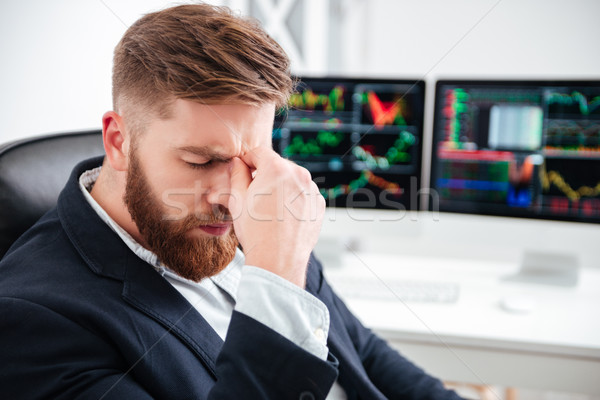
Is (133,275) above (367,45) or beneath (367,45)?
beneath

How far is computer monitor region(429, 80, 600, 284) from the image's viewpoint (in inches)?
65.9

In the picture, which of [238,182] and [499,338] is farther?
[499,338]

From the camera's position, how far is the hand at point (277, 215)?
79 cm

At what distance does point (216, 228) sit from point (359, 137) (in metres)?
0.98

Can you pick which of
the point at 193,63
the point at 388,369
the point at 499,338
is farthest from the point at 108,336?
the point at 499,338

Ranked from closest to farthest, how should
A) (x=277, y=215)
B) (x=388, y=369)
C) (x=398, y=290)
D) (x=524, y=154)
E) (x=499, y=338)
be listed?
(x=277, y=215) < (x=388, y=369) < (x=499, y=338) < (x=398, y=290) < (x=524, y=154)

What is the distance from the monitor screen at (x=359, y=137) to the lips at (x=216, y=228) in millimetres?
877

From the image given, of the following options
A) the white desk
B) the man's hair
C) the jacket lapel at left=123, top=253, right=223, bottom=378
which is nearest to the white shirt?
the jacket lapel at left=123, top=253, right=223, bottom=378

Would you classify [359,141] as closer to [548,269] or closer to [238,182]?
[548,269]

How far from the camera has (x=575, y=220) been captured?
169cm

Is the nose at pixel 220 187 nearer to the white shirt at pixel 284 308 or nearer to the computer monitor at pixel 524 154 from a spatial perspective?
the white shirt at pixel 284 308

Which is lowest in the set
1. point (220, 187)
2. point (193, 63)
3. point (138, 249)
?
point (138, 249)

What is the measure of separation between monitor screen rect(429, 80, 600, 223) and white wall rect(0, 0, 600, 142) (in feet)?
2.54

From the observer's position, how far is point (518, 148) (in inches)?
67.9
